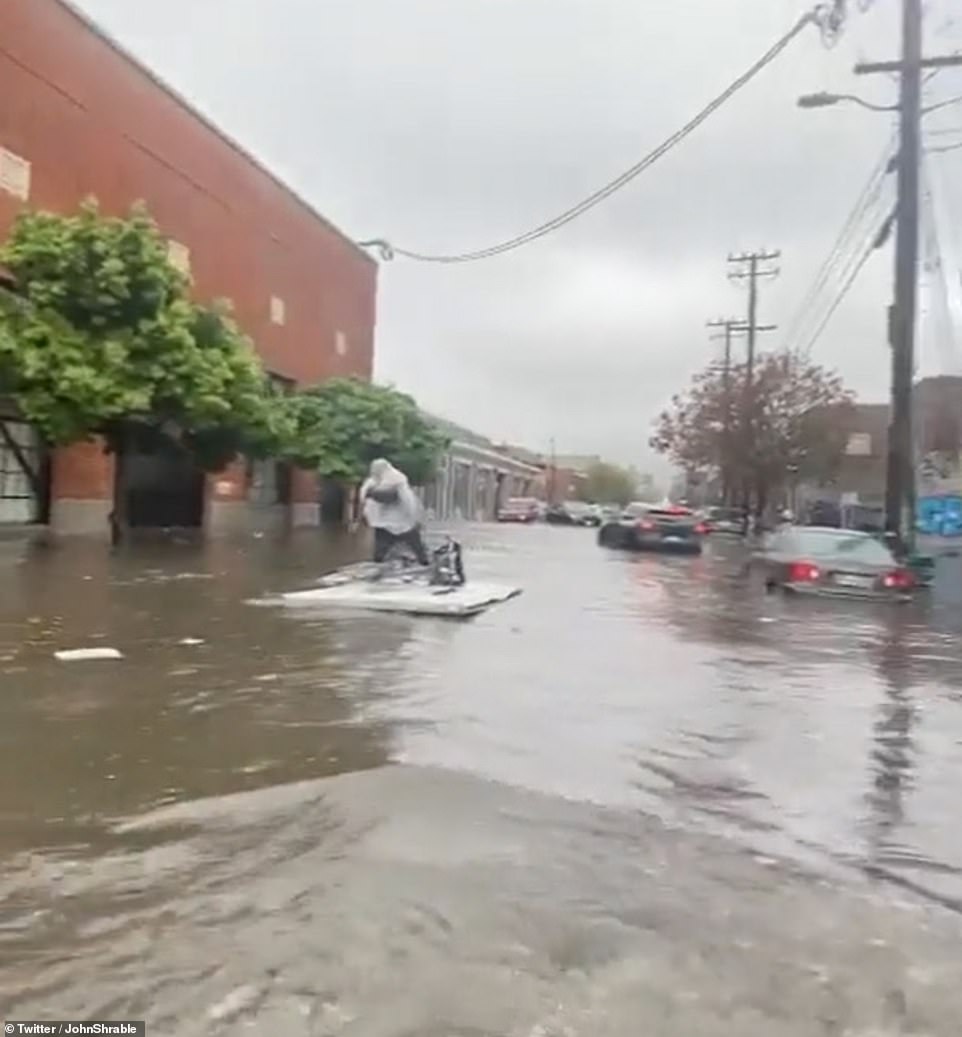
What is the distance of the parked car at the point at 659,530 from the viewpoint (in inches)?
1446

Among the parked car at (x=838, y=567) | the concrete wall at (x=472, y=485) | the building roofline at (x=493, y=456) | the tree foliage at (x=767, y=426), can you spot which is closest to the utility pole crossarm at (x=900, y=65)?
the parked car at (x=838, y=567)

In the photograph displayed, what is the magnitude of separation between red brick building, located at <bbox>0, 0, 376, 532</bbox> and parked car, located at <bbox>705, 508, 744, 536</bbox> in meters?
19.3

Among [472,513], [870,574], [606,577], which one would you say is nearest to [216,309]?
[606,577]

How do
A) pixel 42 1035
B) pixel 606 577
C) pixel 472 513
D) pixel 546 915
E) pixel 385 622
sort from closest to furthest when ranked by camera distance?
pixel 42 1035 → pixel 546 915 → pixel 385 622 → pixel 606 577 → pixel 472 513

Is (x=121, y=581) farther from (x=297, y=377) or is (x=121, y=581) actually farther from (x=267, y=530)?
(x=297, y=377)

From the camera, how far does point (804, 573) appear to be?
19.4m

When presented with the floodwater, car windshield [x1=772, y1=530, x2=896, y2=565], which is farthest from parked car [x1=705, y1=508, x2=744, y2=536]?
the floodwater

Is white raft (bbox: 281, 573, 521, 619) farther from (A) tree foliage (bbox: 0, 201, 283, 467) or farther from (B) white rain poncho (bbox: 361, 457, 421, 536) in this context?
(A) tree foliage (bbox: 0, 201, 283, 467)

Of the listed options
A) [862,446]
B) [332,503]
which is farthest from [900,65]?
[862,446]

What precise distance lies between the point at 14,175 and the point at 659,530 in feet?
65.9

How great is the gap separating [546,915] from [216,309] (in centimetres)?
2554

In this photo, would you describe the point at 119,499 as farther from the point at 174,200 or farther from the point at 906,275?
the point at 906,275

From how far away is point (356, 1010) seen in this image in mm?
3465

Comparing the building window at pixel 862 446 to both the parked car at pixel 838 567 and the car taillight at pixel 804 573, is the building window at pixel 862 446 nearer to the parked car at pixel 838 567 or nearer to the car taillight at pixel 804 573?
the parked car at pixel 838 567
